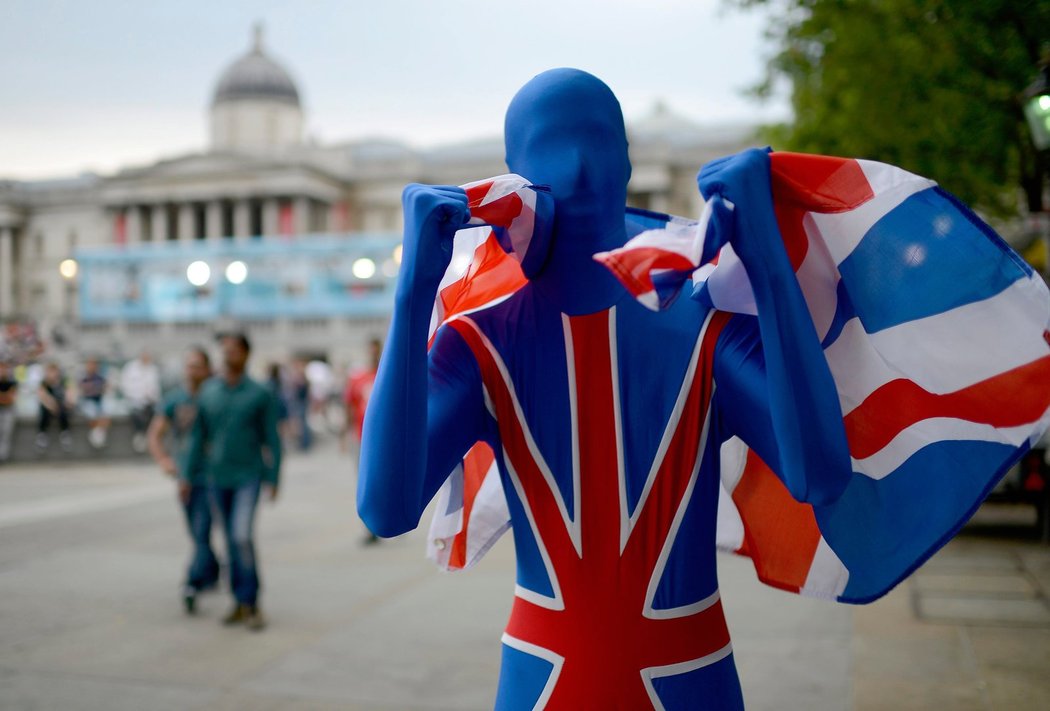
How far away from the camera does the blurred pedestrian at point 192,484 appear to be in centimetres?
686

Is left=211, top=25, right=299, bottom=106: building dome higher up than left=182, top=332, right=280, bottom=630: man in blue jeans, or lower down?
higher up

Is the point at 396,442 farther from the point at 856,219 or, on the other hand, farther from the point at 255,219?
the point at 255,219

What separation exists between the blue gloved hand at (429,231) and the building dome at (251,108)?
75.7 m

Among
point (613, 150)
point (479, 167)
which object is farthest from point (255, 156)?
point (613, 150)

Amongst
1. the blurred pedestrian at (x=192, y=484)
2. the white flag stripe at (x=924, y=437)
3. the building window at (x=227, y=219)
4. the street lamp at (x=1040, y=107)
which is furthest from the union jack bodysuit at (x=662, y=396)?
the building window at (x=227, y=219)

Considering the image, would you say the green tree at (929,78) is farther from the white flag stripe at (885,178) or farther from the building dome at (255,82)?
the building dome at (255,82)

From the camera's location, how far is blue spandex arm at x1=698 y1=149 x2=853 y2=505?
4.96 feet

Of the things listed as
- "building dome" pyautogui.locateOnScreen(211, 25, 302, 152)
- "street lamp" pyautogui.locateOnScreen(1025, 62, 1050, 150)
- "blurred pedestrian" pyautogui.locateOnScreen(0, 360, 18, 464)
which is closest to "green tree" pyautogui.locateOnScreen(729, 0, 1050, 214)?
"street lamp" pyautogui.locateOnScreen(1025, 62, 1050, 150)

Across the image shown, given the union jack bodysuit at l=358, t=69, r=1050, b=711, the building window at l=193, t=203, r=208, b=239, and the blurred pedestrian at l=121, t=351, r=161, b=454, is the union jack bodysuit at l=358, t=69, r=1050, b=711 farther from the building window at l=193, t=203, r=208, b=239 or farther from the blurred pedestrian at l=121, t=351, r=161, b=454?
the building window at l=193, t=203, r=208, b=239

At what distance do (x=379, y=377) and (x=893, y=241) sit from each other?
0.92 meters

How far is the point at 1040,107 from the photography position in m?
6.39

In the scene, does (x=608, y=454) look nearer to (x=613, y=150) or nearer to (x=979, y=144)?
(x=613, y=150)

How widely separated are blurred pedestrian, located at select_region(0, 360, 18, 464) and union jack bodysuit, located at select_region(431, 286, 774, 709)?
16492 mm

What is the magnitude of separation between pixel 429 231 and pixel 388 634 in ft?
16.3
